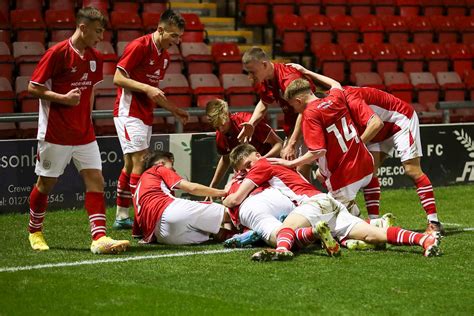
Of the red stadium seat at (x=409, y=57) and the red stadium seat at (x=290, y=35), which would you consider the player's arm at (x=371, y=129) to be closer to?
the red stadium seat at (x=290, y=35)

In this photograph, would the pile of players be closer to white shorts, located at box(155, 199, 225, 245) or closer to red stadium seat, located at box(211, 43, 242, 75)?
white shorts, located at box(155, 199, 225, 245)

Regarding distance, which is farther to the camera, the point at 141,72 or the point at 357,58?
the point at 357,58

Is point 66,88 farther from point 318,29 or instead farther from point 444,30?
point 444,30

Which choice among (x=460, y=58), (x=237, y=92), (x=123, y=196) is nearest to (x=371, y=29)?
(x=460, y=58)

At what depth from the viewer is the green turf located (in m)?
6.32

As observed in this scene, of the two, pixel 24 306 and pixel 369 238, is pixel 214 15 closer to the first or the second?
pixel 369 238

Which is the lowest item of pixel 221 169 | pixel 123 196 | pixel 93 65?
pixel 123 196

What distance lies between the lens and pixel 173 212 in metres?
8.90

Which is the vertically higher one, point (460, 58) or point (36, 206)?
point (460, 58)

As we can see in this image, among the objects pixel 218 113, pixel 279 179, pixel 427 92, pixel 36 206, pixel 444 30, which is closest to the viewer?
pixel 36 206

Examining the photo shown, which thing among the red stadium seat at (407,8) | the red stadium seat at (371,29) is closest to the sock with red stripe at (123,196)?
the red stadium seat at (371,29)

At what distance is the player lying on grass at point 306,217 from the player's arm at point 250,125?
539 millimetres

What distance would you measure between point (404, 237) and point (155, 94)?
2.93 m

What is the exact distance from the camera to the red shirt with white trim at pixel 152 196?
8.99 metres
